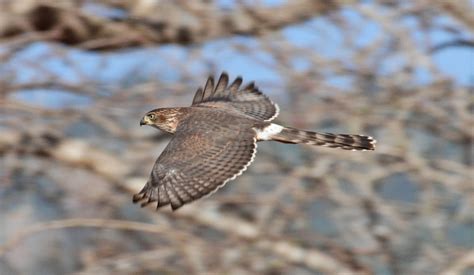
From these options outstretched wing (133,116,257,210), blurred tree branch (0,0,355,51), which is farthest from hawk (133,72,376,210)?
blurred tree branch (0,0,355,51)

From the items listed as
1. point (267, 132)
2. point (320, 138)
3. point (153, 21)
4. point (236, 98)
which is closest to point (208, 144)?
point (267, 132)

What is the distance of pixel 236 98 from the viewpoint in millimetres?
5035

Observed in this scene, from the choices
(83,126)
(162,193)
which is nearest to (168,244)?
(83,126)

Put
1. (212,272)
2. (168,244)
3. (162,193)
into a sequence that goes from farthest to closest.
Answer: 1. (168,244)
2. (212,272)
3. (162,193)

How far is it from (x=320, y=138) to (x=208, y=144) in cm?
52

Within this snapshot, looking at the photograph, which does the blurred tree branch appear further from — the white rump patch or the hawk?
the white rump patch

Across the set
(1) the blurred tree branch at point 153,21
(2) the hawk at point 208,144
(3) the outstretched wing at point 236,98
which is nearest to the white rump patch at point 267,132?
(2) the hawk at point 208,144

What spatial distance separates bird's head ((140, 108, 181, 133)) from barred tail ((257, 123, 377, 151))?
42cm

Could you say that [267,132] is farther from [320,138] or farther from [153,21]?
[153,21]

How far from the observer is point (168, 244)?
7.27m

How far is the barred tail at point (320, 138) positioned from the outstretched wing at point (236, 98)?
0.28 meters

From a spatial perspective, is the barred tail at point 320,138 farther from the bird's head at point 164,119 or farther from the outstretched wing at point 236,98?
the bird's head at point 164,119

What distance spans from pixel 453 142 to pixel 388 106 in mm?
560

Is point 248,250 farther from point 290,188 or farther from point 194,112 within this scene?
point 194,112
